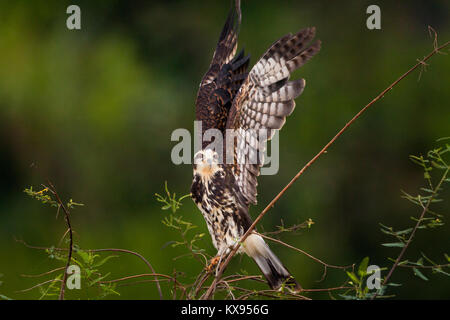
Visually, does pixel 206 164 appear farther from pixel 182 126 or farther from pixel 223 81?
pixel 182 126

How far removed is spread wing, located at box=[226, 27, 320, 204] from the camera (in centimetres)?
215

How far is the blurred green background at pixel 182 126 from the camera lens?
467 cm

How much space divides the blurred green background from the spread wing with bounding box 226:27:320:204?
2119mm

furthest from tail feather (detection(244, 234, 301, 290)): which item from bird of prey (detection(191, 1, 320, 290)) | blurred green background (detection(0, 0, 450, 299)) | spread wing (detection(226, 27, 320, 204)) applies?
blurred green background (detection(0, 0, 450, 299))

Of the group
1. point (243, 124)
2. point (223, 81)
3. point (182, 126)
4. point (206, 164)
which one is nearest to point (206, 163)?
point (206, 164)

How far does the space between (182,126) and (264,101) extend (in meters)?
2.41

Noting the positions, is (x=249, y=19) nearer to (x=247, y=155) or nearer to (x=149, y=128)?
(x=149, y=128)

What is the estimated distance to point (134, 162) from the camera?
15.9 ft

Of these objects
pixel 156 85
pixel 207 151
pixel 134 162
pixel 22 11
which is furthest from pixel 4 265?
pixel 207 151

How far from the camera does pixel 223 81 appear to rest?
2564 millimetres

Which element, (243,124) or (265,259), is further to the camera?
(265,259)

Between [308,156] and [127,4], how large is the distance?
1976 mm

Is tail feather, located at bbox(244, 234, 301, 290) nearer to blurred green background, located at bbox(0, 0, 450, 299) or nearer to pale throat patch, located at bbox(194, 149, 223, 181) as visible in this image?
pale throat patch, located at bbox(194, 149, 223, 181)

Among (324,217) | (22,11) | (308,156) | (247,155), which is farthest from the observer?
(22,11)
